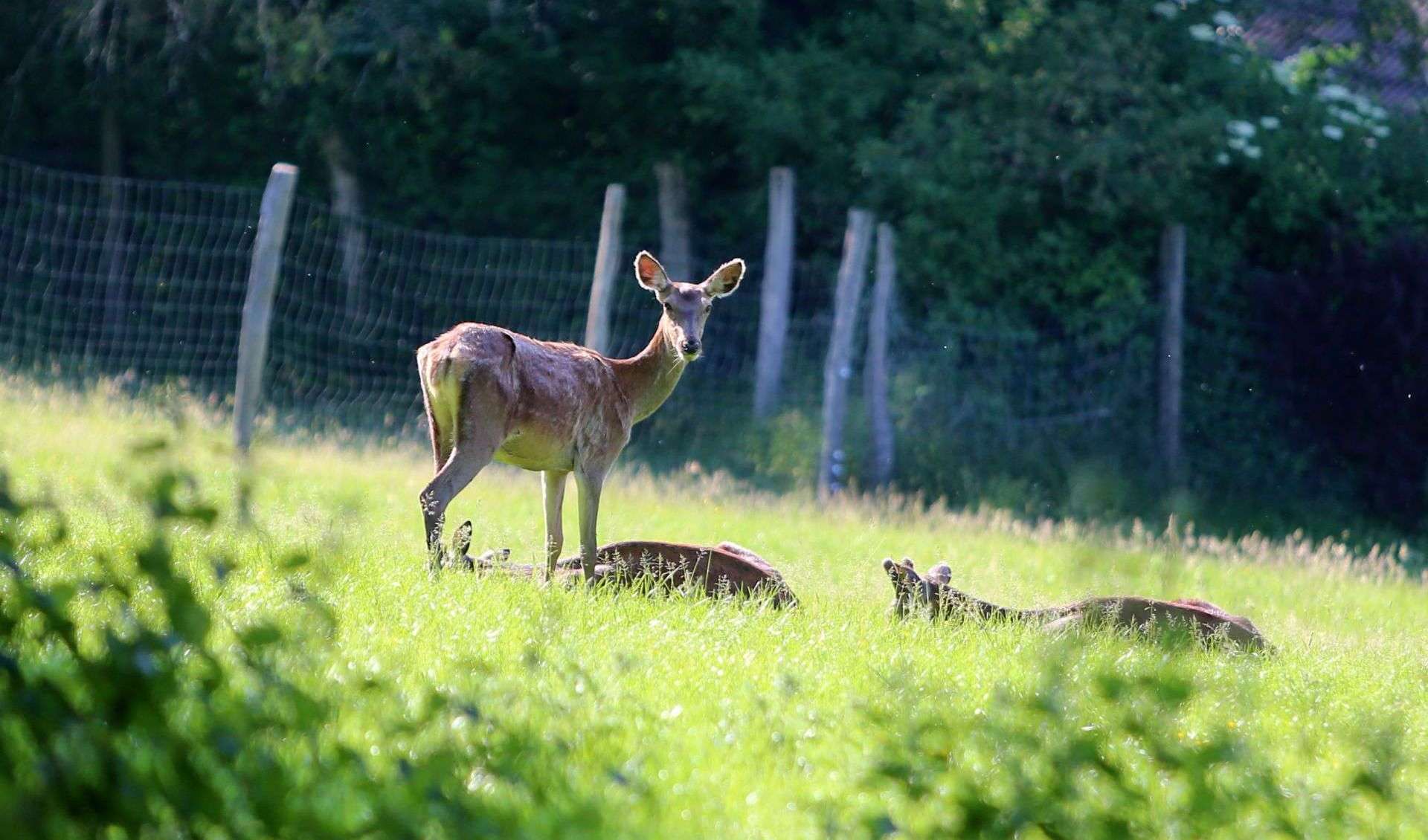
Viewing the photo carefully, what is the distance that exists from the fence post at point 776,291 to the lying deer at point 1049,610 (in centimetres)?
823

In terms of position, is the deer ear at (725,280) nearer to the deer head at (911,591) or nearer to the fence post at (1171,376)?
the deer head at (911,591)

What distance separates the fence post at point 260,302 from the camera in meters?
11.2

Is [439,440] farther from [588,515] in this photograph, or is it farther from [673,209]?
[673,209]

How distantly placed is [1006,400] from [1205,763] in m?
14.6

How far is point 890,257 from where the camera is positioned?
14.8 meters

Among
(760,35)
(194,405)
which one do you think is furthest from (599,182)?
(194,405)

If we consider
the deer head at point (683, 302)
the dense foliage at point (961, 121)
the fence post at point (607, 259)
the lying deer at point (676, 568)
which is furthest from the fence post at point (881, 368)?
the lying deer at point (676, 568)

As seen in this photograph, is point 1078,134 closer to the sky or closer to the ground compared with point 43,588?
closer to the sky

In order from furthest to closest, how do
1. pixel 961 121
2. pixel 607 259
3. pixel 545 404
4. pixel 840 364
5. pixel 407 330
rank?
pixel 407 330 → pixel 961 121 → pixel 840 364 → pixel 607 259 → pixel 545 404

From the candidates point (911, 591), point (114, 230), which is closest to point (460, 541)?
point (911, 591)

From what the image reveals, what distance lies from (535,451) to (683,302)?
129cm

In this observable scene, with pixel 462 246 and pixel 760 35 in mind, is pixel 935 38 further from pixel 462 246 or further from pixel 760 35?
pixel 462 246

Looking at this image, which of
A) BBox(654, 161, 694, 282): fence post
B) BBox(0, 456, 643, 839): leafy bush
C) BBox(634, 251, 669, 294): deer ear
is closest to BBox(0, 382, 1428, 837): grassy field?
BBox(0, 456, 643, 839): leafy bush

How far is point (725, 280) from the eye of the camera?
9.34 metres
